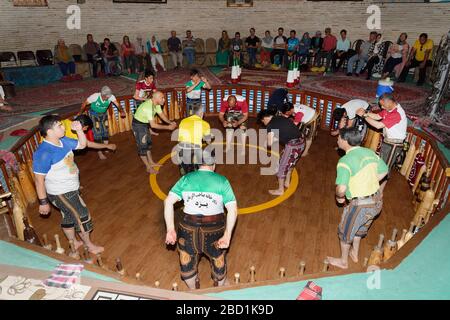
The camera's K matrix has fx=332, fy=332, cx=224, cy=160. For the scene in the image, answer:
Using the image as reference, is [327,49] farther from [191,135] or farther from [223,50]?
[191,135]

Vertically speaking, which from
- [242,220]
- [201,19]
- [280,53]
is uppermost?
[201,19]

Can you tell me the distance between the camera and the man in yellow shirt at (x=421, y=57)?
35.9 ft

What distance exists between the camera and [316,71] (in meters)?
13.0

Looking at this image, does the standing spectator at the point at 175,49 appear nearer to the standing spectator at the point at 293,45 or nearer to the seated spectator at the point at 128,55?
the seated spectator at the point at 128,55

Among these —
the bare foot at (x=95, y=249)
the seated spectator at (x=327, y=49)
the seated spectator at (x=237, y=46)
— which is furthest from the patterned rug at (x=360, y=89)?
the bare foot at (x=95, y=249)

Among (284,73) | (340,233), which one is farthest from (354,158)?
(284,73)

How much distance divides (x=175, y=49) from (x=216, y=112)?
540 centimetres

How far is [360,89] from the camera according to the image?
1029 centimetres

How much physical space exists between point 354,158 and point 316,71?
34.0ft

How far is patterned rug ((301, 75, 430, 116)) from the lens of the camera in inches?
356

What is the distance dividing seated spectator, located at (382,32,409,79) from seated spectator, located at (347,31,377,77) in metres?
0.73

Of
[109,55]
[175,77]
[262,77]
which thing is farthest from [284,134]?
[109,55]

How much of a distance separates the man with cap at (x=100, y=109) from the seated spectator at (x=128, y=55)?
6.72m
